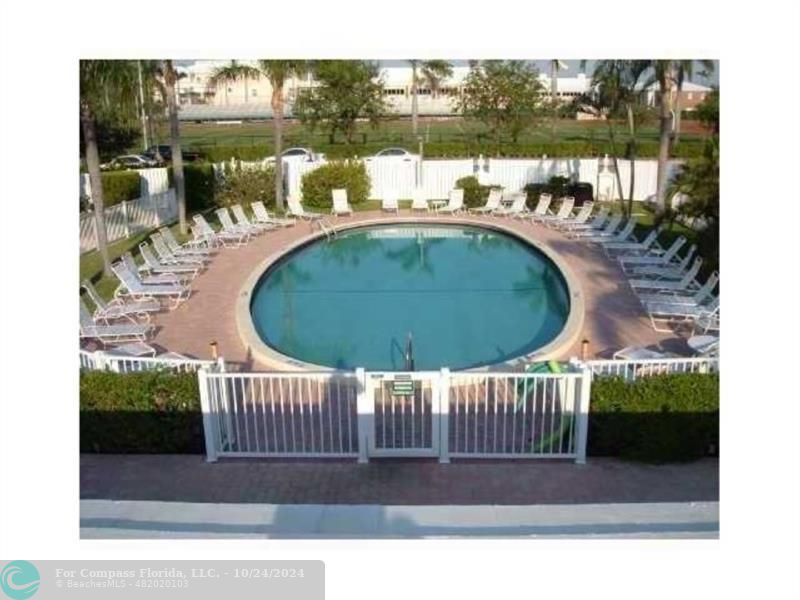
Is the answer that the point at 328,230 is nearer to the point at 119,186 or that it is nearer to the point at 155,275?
the point at 119,186

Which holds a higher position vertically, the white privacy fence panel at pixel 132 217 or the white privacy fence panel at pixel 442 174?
the white privacy fence panel at pixel 442 174

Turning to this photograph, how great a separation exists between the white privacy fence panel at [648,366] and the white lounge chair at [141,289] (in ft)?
23.3

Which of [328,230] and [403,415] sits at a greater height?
[328,230]

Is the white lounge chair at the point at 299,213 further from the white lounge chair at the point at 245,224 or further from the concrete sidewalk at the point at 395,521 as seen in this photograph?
the concrete sidewalk at the point at 395,521

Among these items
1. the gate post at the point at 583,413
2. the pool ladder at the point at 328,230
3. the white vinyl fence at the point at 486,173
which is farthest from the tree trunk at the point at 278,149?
the gate post at the point at 583,413

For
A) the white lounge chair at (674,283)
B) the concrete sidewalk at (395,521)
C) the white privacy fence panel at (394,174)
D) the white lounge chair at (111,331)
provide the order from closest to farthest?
1. the concrete sidewalk at (395,521)
2. the white lounge chair at (111,331)
3. the white lounge chair at (674,283)
4. the white privacy fence panel at (394,174)

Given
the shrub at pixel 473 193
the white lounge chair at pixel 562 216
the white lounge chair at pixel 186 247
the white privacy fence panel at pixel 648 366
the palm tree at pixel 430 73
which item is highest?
the palm tree at pixel 430 73

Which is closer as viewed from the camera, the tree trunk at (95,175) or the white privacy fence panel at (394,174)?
the tree trunk at (95,175)

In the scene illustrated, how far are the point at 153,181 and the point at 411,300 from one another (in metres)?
9.86

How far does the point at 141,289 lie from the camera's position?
1207 centimetres

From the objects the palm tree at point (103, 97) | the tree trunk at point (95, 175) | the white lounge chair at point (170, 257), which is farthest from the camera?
the white lounge chair at point (170, 257)

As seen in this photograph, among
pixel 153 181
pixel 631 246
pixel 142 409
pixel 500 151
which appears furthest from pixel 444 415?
pixel 500 151

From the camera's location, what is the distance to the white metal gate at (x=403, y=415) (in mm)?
6945
